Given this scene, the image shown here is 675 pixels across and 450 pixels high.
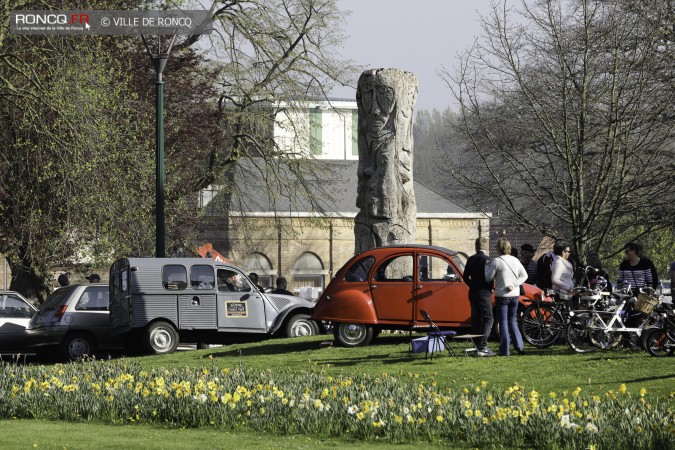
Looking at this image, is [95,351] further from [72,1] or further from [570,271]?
[570,271]

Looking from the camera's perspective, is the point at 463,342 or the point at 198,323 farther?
the point at 198,323

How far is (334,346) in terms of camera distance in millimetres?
20828

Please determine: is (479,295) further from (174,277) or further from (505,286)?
(174,277)

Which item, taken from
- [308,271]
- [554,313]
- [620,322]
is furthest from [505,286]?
[308,271]

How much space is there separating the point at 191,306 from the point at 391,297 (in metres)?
5.06

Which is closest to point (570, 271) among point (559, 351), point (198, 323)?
point (559, 351)

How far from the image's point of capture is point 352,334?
818 inches

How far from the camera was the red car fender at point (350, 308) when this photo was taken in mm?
20453

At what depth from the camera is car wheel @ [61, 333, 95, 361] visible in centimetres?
2492

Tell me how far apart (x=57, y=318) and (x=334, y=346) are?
22.8 ft

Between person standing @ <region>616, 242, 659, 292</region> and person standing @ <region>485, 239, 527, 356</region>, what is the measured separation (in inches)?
74.0

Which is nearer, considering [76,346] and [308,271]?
[76,346]

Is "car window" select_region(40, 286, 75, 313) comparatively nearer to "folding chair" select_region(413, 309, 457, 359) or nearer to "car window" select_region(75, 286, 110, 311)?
"car window" select_region(75, 286, 110, 311)

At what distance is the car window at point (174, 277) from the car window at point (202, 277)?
0.18m
